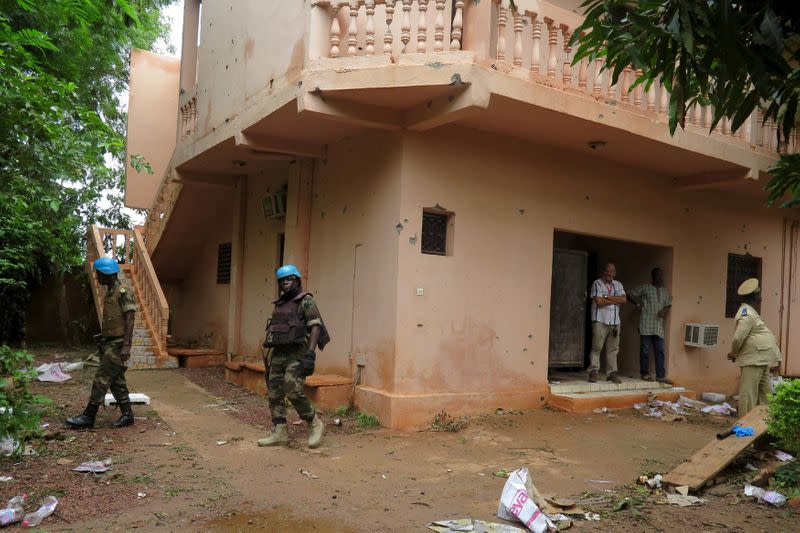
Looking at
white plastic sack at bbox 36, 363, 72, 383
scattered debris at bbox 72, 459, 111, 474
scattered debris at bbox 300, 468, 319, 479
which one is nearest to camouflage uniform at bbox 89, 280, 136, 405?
scattered debris at bbox 72, 459, 111, 474

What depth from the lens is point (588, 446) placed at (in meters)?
6.27

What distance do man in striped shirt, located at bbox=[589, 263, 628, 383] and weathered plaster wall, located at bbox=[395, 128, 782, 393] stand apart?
79cm

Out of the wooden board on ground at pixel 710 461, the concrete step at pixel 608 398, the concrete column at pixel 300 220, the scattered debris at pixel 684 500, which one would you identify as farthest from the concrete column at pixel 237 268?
the scattered debris at pixel 684 500

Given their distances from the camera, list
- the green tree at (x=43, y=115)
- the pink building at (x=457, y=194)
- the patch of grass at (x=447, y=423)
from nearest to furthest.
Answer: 1. the green tree at (x=43, y=115)
2. the pink building at (x=457, y=194)
3. the patch of grass at (x=447, y=423)

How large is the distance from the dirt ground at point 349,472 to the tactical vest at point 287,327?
1.08 metres

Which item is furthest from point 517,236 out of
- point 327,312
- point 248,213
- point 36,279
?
point 36,279

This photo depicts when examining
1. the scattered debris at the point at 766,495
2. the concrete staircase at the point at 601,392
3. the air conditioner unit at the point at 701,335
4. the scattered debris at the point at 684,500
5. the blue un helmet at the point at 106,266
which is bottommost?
the scattered debris at the point at 684,500

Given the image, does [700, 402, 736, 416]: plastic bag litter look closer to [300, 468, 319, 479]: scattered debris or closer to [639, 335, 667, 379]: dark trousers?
[639, 335, 667, 379]: dark trousers

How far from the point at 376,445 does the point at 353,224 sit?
290 centimetres

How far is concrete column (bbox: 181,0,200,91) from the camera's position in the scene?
11461 mm

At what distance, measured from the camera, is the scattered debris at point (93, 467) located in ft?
Result: 16.0

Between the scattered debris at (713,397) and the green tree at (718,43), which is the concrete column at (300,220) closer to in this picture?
the green tree at (718,43)

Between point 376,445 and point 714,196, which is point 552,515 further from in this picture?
point 714,196

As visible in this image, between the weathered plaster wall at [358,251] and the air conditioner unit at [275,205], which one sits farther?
the air conditioner unit at [275,205]
